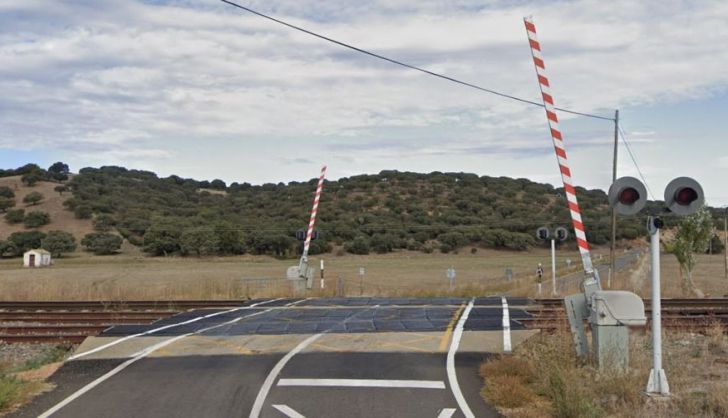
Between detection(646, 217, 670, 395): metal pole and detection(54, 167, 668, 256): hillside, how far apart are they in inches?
2751

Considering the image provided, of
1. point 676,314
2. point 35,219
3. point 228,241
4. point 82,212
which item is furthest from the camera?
point 82,212

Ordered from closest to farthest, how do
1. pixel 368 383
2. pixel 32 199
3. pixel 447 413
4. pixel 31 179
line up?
pixel 447 413 < pixel 368 383 < pixel 32 199 < pixel 31 179

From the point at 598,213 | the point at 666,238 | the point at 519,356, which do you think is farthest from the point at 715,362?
the point at 598,213

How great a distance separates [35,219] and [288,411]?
83240 mm

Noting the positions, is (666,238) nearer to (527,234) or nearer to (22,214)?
(527,234)

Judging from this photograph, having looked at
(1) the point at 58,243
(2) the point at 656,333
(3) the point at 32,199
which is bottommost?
(2) the point at 656,333

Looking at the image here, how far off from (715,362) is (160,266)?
A: 56.2 meters

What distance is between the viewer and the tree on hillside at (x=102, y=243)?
3009 inches

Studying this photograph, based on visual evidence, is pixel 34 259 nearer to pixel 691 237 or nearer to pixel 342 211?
pixel 342 211

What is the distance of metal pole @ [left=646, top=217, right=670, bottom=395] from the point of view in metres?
8.98

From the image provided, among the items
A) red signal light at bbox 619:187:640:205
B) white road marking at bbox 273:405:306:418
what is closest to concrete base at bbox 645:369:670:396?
red signal light at bbox 619:187:640:205

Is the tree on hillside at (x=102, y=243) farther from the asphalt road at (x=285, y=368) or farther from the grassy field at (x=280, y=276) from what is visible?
the asphalt road at (x=285, y=368)

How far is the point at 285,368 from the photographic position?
36.9ft

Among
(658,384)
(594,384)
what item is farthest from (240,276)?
(658,384)
